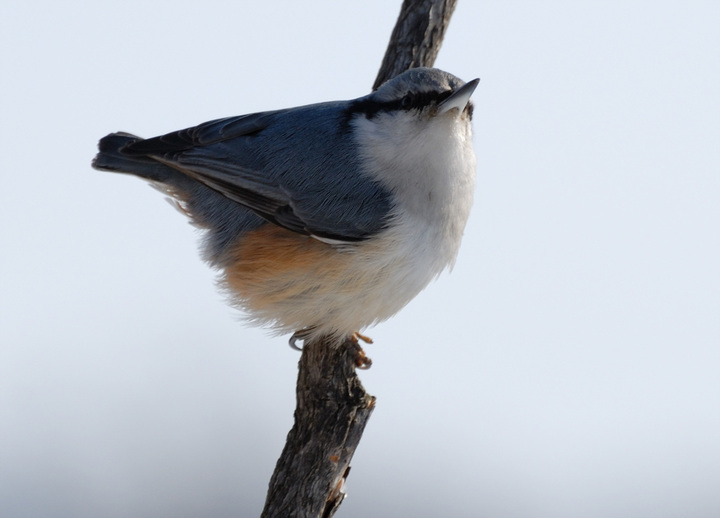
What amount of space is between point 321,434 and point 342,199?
0.77 metres

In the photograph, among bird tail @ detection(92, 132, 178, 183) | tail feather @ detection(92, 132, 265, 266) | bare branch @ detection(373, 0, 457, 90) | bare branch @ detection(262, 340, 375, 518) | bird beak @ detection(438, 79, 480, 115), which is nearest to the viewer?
bird beak @ detection(438, 79, 480, 115)

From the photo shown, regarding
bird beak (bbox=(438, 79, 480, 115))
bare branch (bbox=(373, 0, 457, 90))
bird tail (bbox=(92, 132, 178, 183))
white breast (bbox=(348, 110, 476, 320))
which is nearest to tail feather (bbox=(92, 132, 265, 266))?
bird tail (bbox=(92, 132, 178, 183))

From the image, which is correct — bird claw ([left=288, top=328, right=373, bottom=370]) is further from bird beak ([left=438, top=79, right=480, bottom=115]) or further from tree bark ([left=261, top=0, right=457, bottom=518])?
bird beak ([left=438, top=79, right=480, bottom=115])

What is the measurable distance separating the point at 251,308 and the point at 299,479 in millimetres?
608

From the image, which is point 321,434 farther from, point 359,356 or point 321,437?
point 359,356

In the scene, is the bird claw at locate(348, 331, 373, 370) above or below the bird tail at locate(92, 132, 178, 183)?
below

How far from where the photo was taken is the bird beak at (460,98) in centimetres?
271

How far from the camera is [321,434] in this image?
9.69 feet

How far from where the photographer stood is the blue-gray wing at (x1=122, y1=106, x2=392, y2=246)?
295 centimetres

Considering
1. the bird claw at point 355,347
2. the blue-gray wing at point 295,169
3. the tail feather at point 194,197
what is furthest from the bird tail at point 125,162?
the bird claw at point 355,347

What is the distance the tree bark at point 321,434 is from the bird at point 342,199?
9 centimetres

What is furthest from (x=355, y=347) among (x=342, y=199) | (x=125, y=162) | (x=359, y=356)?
(x=125, y=162)

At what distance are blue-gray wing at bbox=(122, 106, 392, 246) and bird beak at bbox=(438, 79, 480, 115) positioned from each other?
0.35 m

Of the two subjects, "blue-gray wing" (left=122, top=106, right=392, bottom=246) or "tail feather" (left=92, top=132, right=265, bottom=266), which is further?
Answer: "tail feather" (left=92, top=132, right=265, bottom=266)
